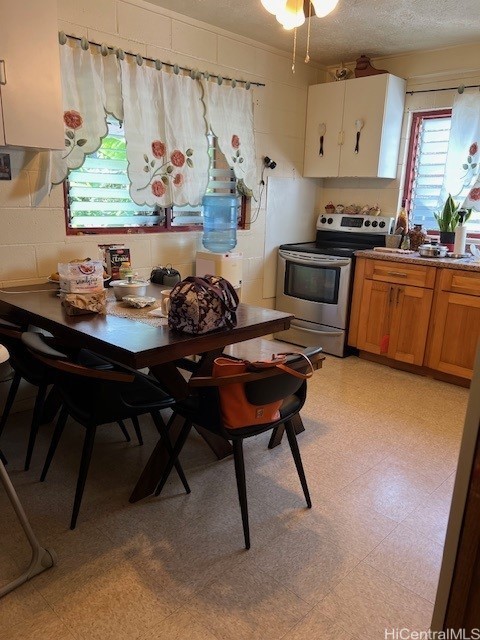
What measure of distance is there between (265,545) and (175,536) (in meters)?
0.36

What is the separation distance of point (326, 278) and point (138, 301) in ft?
7.03

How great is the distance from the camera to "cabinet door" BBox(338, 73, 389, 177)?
12.9ft

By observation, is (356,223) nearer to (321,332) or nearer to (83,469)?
(321,332)

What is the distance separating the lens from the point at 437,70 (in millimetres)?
3871

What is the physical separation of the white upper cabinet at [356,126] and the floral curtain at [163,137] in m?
1.31

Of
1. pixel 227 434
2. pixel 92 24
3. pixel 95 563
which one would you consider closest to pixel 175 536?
pixel 95 563

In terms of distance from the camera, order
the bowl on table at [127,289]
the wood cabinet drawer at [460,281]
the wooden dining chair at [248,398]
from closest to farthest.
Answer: the wooden dining chair at [248,398] → the bowl on table at [127,289] → the wood cabinet drawer at [460,281]

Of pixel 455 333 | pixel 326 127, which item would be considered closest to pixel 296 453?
pixel 455 333

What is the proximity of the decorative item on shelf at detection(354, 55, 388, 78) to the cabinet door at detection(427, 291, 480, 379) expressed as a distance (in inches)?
78.2

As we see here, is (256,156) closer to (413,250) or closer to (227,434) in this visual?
(413,250)

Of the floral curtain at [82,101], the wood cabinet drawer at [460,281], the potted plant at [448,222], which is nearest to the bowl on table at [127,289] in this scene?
the floral curtain at [82,101]

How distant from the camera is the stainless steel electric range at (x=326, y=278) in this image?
405 centimetres

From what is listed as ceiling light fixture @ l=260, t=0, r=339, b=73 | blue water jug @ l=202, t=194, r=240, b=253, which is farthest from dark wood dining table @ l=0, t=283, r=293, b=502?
blue water jug @ l=202, t=194, r=240, b=253

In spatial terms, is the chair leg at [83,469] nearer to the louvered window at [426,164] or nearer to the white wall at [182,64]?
the white wall at [182,64]
